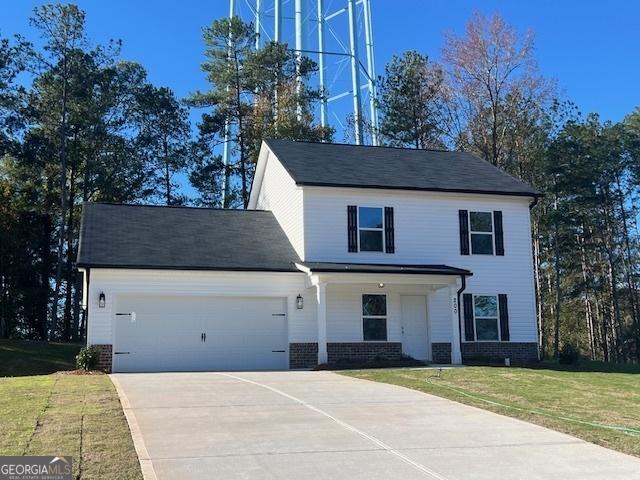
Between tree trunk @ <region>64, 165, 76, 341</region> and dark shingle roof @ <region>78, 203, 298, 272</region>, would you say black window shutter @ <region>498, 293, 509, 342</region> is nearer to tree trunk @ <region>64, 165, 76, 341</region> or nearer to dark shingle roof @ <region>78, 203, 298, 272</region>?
dark shingle roof @ <region>78, 203, 298, 272</region>

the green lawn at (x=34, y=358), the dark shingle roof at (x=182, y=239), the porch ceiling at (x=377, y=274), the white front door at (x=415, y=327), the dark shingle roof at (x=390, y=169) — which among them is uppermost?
the dark shingle roof at (x=390, y=169)

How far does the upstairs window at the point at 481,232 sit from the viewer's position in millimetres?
22375

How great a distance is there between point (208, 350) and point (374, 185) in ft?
24.0

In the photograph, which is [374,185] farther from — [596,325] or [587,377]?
[596,325]

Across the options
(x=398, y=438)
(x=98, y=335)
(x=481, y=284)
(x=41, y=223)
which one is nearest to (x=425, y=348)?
(x=481, y=284)

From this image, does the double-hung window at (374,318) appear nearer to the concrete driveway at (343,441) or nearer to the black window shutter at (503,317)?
the black window shutter at (503,317)

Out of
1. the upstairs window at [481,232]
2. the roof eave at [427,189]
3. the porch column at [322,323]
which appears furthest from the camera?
the upstairs window at [481,232]

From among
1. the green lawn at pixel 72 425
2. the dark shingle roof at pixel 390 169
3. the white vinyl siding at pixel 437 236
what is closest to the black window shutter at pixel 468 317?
the white vinyl siding at pixel 437 236

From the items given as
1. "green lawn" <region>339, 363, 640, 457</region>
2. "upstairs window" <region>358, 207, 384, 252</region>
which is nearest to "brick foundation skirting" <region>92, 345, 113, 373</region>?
"green lawn" <region>339, 363, 640, 457</region>

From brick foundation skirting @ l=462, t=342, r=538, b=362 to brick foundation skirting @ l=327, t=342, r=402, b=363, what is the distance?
2.37m

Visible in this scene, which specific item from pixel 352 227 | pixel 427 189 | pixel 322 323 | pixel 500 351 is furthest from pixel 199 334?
pixel 500 351

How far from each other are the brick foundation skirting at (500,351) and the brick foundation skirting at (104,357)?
10685 millimetres

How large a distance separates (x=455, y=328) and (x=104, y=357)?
404 inches

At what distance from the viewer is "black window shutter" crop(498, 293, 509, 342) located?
22.0 metres
